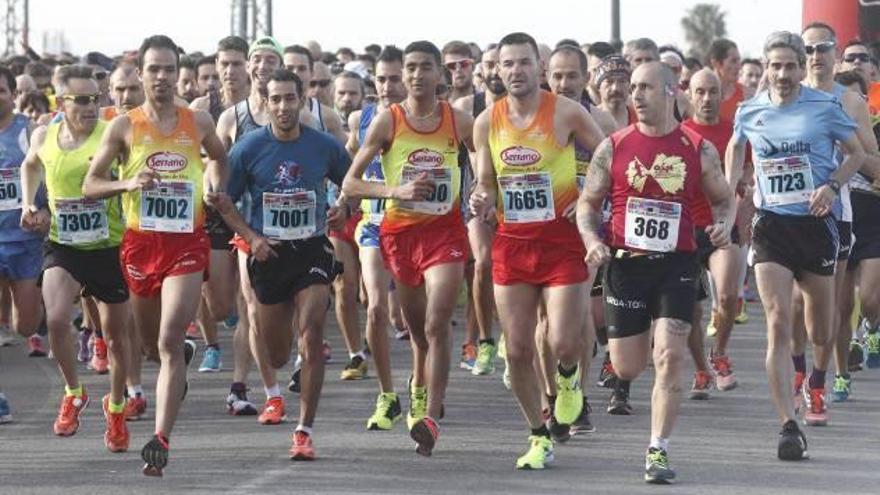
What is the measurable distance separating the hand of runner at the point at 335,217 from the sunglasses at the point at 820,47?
2982mm

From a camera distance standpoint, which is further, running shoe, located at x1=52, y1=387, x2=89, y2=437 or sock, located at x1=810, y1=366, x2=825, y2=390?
sock, located at x1=810, y1=366, x2=825, y2=390

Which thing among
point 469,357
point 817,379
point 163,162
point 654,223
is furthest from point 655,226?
point 469,357

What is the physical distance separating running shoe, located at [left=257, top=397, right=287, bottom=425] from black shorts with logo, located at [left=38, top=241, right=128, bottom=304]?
1.01 metres

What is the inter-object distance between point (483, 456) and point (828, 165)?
2.40 m

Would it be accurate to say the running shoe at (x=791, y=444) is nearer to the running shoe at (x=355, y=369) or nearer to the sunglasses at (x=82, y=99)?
the running shoe at (x=355, y=369)

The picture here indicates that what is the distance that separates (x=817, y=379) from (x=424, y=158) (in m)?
2.62

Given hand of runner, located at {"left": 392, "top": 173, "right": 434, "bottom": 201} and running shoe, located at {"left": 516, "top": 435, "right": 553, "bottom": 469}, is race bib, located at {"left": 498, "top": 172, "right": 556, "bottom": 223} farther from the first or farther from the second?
running shoe, located at {"left": 516, "top": 435, "right": 553, "bottom": 469}

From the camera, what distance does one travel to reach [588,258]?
415 inches

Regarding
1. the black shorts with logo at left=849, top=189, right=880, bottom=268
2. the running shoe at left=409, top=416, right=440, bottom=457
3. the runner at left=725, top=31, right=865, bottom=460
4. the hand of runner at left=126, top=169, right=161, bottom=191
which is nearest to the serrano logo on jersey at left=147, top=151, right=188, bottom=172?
the hand of runner at left=126, top=169, right=161, bottom=191

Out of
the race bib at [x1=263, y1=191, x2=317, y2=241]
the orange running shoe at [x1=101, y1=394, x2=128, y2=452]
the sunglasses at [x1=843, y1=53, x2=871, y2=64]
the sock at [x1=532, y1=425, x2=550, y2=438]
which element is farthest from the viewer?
the sunglasses at [x1=843, y1=53, x2=871, y2=64]

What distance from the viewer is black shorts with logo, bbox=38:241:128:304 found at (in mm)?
12508

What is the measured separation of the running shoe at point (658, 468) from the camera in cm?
1061

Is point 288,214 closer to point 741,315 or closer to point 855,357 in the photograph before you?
point 855,357

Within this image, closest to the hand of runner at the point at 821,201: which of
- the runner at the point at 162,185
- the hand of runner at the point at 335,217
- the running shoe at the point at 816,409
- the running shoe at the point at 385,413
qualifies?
the running shoe at the point at 816,409
